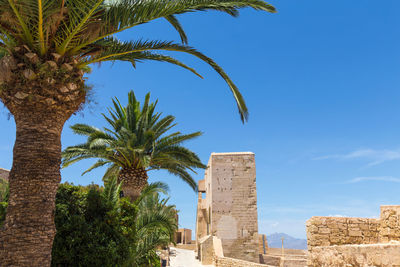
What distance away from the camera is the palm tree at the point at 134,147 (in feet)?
35.9

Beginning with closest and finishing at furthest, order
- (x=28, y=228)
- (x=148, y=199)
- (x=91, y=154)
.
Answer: (x=28, y=228)
(x=91, y=154)
(x=148, y=199)

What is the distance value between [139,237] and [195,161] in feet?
10.8

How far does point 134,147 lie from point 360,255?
8.39m

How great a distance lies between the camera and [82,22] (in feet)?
17.9

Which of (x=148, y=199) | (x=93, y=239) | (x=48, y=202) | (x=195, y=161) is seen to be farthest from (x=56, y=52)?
(x=148, y=199)

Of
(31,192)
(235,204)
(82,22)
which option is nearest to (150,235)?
(31,192)

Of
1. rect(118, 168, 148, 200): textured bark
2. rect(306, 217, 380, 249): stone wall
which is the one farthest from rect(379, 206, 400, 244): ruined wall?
rect(118, 168, 148, 200): textured bark

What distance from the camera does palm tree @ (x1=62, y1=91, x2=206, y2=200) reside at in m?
10.9

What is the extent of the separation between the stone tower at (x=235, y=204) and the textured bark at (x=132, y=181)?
473 inches

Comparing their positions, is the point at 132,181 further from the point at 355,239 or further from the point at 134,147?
the point at 355,239

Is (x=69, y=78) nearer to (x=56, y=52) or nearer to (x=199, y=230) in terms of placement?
(x=56, y=52)

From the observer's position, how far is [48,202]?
5477 mm

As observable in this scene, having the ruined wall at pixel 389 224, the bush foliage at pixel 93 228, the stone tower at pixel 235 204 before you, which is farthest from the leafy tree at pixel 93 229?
the stone tower at pixel 235 204

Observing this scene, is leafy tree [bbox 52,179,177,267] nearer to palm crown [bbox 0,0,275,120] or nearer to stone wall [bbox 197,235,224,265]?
palm crown [bbox 0,0,275,120]
